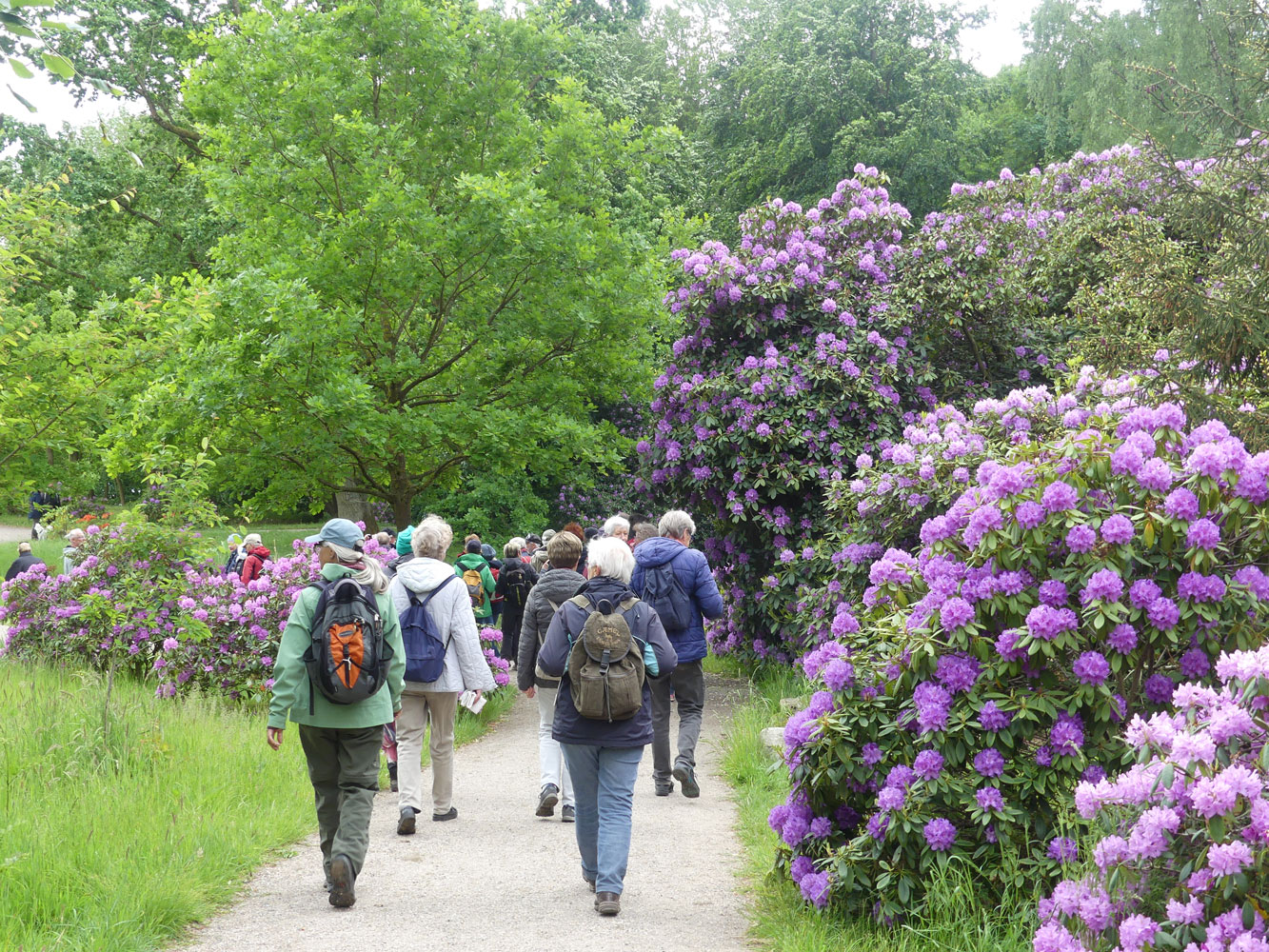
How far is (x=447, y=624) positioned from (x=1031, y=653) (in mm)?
3719

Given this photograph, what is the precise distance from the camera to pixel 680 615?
25.3 feet

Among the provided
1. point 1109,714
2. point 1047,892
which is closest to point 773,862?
point 1047,892

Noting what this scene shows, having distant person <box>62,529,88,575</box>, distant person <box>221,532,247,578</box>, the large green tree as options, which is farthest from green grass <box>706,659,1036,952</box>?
the large green tree

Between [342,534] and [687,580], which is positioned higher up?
[342,534]

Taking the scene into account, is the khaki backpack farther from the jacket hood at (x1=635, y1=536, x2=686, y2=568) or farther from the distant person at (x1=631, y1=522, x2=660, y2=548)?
the distant person at (x1=631, y1=522, x2=660, y2=548)

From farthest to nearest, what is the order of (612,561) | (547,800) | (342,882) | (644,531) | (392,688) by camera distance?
(644,531), (547,800), (612,561), (392,688), (342,882)

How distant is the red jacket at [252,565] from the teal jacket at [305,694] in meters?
5.83

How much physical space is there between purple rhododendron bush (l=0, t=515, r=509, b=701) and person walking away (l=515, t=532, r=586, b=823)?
11.2ft

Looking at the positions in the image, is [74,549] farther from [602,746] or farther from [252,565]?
[602,746]

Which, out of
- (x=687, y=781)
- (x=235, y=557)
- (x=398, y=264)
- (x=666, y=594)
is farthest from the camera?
(x=398, y=264)

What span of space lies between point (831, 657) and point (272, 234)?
1180cm

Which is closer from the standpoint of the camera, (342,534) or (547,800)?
(342,534)

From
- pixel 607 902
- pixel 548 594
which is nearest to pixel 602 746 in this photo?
pixel 607 902

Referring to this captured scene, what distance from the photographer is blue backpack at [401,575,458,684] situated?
678 cm
